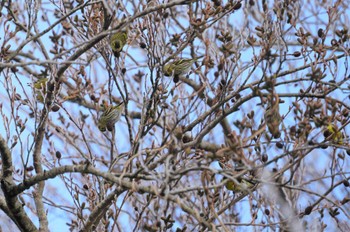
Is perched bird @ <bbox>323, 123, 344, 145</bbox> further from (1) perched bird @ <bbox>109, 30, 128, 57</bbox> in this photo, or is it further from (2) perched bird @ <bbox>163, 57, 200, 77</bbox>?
(1) perched bird @ <bbox>109, 30, 128, 57</bbox>

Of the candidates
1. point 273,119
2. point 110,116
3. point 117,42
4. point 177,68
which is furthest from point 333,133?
point 110,116

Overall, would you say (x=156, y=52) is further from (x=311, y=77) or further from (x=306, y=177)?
(x=306, y=177)

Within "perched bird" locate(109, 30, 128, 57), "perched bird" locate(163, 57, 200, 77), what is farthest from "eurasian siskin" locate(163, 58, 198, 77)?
"perched bird" locate(109, 30, 128, 57)

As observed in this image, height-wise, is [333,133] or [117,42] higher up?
[117,42]

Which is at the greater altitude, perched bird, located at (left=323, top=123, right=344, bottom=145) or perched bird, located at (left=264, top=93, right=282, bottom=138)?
perched bird, located at (left=323, top=123, right=344, bottom=145)

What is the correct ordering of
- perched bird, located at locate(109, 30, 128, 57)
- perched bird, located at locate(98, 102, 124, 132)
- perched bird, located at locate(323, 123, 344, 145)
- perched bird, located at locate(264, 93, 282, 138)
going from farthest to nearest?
perched bird, located at locate(98, 102, 124, 132) → perched bird, located at locate(109, 30, 128, 57) → perched bird, located at locate(323, 123, 344, 145) → perched bird, located at locate(264, 93, 282, 138)

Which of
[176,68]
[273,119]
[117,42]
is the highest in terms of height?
[117,42]

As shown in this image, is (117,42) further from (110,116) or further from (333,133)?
(333,133)

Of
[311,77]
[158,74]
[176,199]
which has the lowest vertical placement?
[176,199]

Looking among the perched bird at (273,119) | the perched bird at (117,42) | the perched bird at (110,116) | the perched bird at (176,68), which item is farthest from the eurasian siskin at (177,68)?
the perched bird at (273,119)

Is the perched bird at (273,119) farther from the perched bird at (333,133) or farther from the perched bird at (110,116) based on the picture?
the perched bird at (110,116)

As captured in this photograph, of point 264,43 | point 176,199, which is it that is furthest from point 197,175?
point 176,199

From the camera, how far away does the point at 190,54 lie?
348 inches

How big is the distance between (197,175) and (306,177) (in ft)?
5.09
